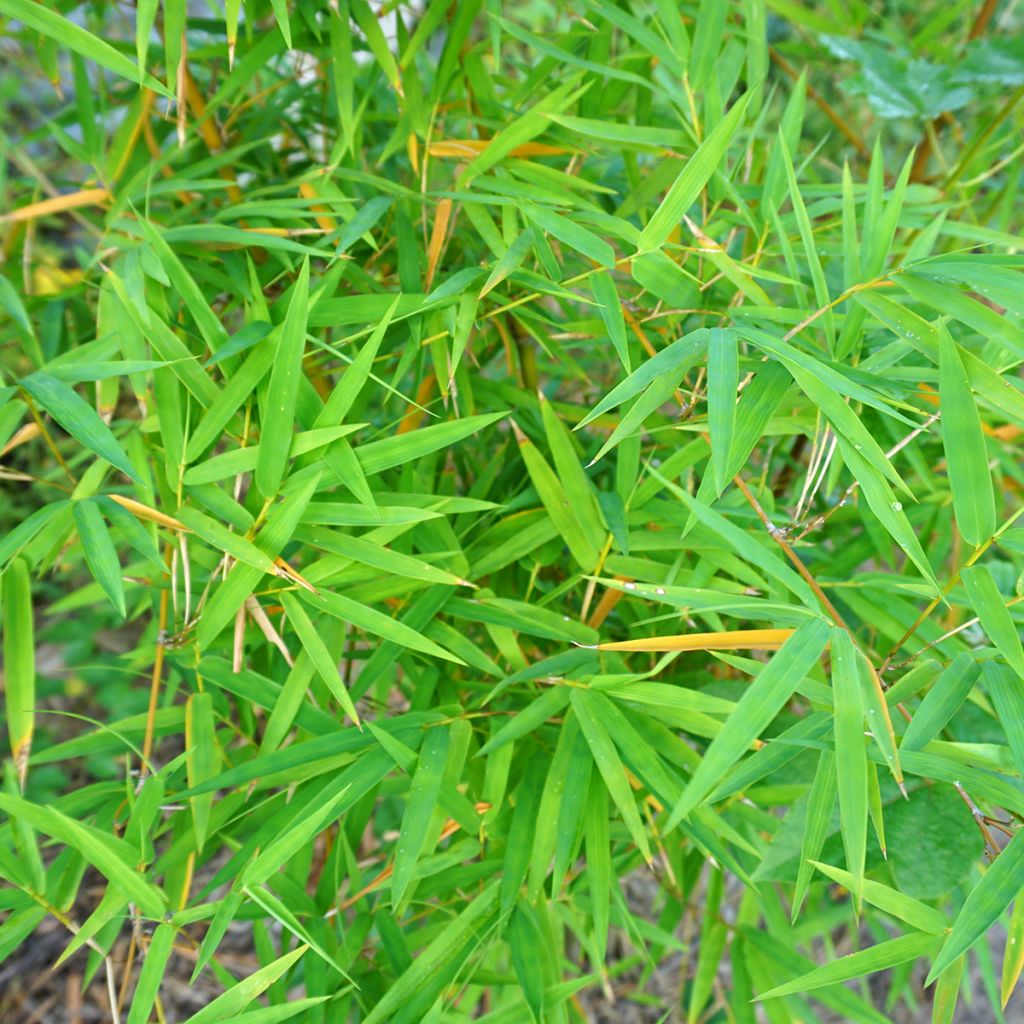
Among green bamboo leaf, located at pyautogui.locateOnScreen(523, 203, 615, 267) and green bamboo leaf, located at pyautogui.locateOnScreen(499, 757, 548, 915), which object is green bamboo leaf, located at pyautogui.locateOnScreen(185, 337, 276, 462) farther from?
green bamboo leaf, located at pyautogui.locateOnScreen(499, 757, 548, 915)

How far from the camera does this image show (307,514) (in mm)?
704

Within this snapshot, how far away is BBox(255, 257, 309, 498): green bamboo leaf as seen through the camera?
660 mm

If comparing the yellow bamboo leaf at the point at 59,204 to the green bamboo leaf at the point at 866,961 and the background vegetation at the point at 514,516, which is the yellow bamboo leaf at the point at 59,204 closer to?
the background vegetation at the point at 514,516

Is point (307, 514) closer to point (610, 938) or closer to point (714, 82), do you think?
point (714, 82)

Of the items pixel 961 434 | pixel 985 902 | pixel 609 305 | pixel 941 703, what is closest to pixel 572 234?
pixel 609 305

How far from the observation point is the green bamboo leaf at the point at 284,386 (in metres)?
0.66

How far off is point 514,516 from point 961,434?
1.34 feet

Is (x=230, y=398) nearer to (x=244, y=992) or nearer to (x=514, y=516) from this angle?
(x=514, y=516)

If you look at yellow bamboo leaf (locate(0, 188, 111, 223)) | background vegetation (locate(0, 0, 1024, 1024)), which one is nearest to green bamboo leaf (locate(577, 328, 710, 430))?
background vegetation (locate(0, 0, 1024, 1024))

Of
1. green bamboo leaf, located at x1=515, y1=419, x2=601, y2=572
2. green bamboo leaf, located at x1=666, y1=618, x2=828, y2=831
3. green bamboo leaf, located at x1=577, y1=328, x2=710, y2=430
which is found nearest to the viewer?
green bamboo leaf, located at x1=666, y1=618, x2=828, y2=831

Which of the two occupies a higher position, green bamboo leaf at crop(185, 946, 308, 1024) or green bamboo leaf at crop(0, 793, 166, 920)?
green bamboo leaf at crop(0, 793, 166, 920)

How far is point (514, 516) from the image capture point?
34.0 inches

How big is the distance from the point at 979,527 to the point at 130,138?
2.73ft

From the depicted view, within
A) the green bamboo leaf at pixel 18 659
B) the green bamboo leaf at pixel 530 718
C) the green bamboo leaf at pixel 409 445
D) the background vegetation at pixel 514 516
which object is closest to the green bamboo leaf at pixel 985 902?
the background vegetation at pixel 514 516
